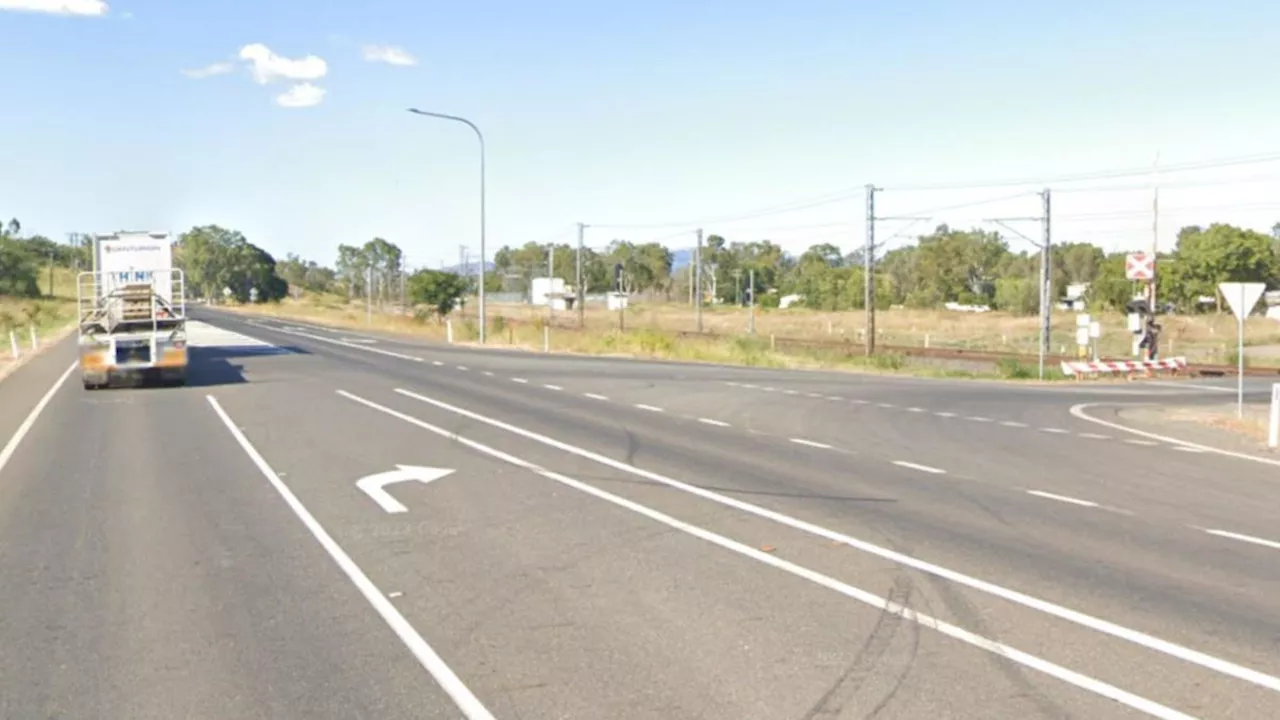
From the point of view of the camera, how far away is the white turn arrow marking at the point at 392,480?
41.7 feet

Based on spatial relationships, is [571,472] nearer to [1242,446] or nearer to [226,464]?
[226,464]

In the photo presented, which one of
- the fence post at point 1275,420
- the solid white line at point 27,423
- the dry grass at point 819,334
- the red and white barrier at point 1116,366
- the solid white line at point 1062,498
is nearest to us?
the solid white line at point 1062,498

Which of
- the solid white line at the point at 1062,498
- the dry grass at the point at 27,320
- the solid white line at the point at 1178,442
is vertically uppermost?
the dry grass at the point at 27,320

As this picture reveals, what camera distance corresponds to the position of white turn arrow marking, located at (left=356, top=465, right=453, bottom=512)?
12.7 m

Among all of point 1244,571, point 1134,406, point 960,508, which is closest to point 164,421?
point 960,508

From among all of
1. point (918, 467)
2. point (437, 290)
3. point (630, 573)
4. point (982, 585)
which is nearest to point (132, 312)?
point (918, 467)

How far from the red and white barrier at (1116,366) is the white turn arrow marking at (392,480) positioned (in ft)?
103

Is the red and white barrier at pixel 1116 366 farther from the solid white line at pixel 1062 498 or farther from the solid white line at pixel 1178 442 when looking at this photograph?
the solid white line at pixel 1062 498

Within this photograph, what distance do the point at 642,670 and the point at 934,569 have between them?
3487 mm

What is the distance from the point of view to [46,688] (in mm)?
6695

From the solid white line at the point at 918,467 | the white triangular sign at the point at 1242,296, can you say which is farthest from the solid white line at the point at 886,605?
the white triangular sign at the point at 1242,296

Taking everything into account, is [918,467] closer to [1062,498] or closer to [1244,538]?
[1062,498]

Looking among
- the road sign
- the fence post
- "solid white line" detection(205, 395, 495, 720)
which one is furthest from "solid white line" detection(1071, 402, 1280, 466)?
the road sign

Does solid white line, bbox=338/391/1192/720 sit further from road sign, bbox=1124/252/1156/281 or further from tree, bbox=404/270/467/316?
tree, bbox=404/270/467/316
